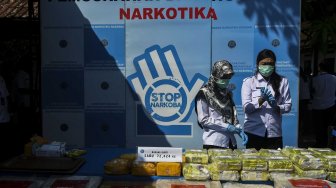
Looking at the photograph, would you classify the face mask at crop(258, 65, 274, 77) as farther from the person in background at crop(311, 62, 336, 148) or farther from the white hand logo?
the person in background at crop(311, 62, 336, 148)

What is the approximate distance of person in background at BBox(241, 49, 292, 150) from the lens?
376 centimetres

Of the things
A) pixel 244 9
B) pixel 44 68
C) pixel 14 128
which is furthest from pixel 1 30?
pixel 244 9

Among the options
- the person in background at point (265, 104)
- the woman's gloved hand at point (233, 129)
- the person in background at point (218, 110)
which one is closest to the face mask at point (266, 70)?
the person in background at point (265, 104)

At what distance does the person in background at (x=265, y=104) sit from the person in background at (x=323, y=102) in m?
3.63

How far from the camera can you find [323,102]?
23.5 ft

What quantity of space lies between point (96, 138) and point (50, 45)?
140 centimetres

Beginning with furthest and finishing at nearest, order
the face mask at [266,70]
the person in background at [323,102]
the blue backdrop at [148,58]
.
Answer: the person in background at [323,102] < the blue backdrop at [148,58] < the face mask at [266,70]

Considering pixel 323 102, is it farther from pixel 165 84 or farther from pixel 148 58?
pixel 148 58

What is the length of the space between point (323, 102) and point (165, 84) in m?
3.54

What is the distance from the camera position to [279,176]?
231 cm

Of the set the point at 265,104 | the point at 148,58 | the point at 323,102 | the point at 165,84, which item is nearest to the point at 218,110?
the point at 265,104

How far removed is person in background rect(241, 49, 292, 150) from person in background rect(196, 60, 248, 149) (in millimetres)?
426

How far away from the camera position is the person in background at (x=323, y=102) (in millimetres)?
7059

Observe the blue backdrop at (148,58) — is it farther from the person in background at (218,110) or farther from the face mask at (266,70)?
the person in background at (218,110)
